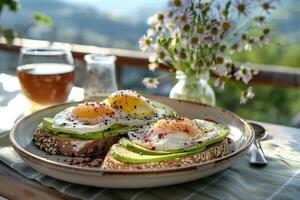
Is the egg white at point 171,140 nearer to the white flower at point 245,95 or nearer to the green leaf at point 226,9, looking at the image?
the white flower at point 245,95

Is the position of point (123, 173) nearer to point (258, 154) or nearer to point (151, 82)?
point (258, 154)

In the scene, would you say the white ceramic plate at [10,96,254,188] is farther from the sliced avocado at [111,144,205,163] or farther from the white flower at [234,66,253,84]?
the white flower at [234,66,253,84]

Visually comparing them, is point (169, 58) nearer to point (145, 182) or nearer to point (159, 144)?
point (159, 144)

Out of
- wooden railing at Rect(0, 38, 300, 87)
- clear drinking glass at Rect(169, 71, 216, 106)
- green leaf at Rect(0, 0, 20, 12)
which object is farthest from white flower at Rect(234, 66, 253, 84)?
wooden railing at Rect(0, 38, 300, 87)

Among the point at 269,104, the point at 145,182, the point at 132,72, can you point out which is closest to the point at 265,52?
the point at 269,104

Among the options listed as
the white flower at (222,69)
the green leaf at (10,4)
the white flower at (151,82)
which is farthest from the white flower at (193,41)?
the green leaf at (10,4)

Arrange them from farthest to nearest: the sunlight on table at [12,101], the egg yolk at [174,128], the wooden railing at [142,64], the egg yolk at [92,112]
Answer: the wooden railing at [142,64] < the sunlight on table at [12,101] < the egg yolk at [92,112] < the egg yolk at [174,128]
